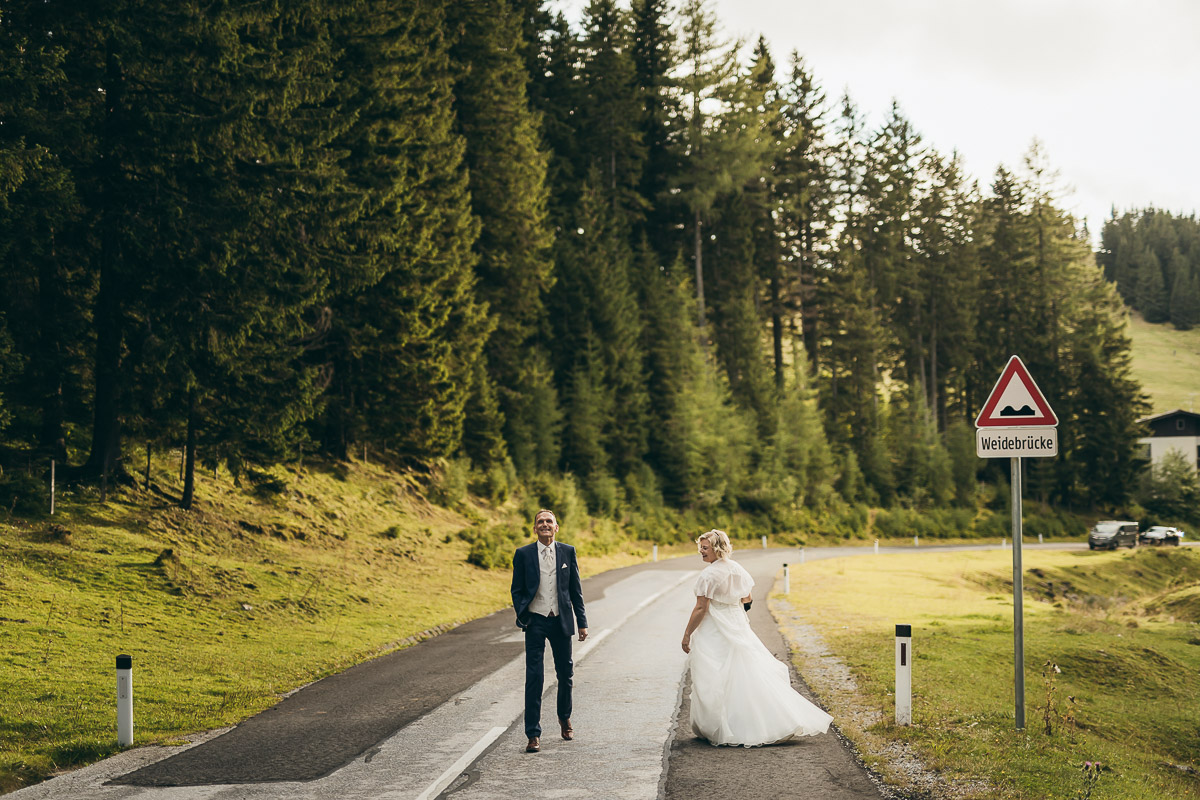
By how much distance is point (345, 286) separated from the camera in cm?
2466

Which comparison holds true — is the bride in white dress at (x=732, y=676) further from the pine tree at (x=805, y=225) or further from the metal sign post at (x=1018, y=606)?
the pine tree at (x=805, y=225)

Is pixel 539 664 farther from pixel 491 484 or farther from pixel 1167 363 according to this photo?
pixel 1167 363

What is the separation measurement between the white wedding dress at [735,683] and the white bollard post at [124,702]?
5.38m

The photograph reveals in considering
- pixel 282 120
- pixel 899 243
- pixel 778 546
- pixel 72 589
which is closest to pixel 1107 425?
pixel 899 243

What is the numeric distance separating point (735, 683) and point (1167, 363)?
6781 inches

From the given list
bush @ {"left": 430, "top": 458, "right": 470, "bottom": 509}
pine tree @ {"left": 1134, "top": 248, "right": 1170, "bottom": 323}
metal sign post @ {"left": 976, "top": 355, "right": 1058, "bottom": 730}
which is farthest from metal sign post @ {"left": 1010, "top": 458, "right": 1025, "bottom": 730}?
pine tree @ {"left": 1134, "top": 248, "right": 1170, "bottom": 323}

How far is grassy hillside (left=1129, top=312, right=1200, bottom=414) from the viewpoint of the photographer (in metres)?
135

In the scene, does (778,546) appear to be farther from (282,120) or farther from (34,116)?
(34,116)

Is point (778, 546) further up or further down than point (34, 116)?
further down

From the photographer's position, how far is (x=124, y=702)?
890 cm

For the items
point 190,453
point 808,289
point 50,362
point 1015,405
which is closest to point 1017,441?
point 1015,405

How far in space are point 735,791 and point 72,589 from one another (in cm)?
1298

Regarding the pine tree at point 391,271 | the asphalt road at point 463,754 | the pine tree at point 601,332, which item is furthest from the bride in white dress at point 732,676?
the pine tree at point 601,332

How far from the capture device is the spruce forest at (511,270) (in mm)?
19172
